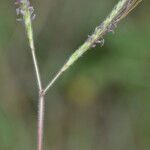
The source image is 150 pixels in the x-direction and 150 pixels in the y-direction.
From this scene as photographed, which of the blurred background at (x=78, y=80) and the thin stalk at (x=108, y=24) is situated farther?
the blurred background at (x=78, y=80)

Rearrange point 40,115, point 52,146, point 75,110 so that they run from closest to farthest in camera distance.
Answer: point 40,115, point 52,146, point 75,110

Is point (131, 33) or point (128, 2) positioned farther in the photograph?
point (131, 33)

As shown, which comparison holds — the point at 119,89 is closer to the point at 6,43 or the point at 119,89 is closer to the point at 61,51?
the point at 61,51

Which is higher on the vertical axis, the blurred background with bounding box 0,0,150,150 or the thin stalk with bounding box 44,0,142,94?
the blurred background with bounding box 0,0,150,150

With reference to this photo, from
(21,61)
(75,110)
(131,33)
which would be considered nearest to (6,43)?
(21,61)

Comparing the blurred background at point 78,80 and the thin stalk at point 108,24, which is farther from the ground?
the blurred background at point 78,80

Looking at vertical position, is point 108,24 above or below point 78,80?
below

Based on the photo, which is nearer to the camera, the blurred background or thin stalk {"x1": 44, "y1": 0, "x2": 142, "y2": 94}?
thin stalk {"x1": 44, "y1": 0, "x2": 142, "y2": 94}

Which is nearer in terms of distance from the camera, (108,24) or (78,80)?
(108,24)
